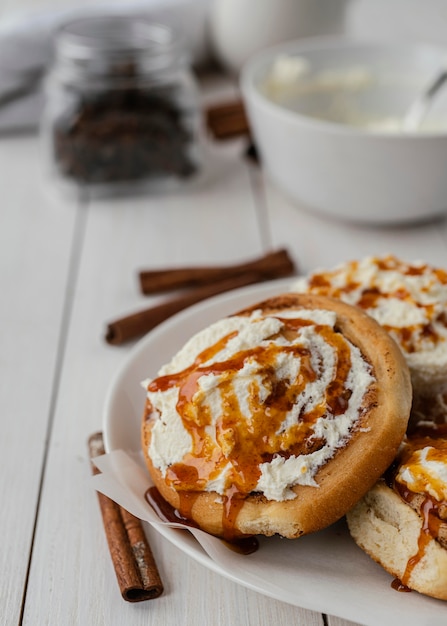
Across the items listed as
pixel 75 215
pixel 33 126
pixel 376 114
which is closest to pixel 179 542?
pixel 75 215

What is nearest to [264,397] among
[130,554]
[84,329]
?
[130,554]

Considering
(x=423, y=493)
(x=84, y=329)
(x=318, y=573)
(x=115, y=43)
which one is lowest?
(x=84, y=329)

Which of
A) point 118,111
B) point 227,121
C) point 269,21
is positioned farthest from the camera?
point 269,21

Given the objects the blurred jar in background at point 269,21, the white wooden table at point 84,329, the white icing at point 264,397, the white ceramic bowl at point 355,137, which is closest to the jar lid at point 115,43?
the white ceramic bowl at point 355,137

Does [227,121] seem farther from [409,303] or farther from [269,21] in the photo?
[409,303]

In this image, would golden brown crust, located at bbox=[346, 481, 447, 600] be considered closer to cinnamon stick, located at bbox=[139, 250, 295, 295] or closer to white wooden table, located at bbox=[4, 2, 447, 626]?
white wooden table, located at bbox=[4, 2, 447, 626]

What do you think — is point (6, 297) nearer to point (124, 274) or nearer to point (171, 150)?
point (124, 274)
